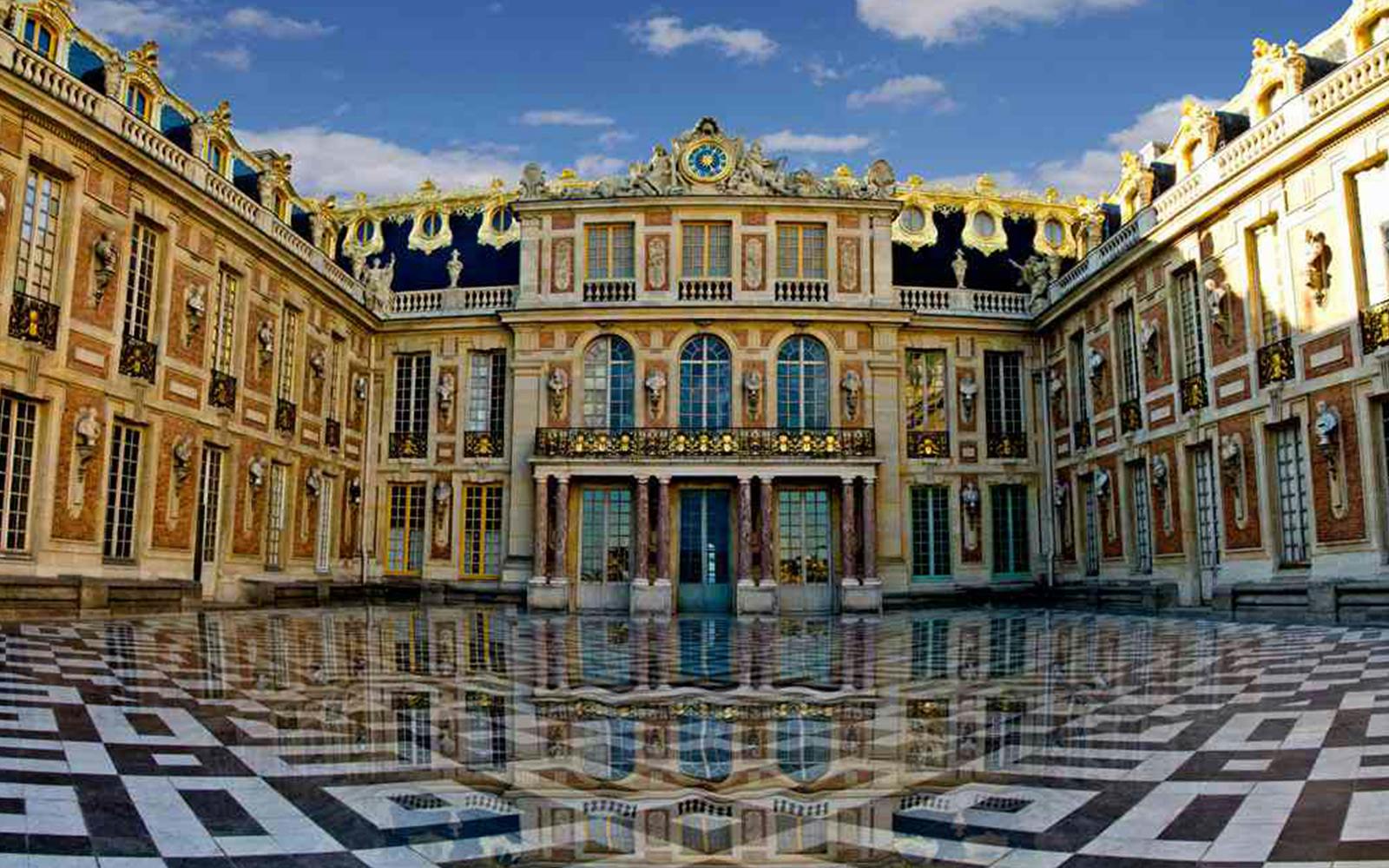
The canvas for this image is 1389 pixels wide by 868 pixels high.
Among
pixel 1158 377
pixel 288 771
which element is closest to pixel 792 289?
pixel 1158 377

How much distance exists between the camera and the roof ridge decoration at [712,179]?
2697cm

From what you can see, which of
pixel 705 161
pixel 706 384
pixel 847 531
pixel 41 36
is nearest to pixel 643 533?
pixel 706 384

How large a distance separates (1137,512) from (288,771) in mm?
20878

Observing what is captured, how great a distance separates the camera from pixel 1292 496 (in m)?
17.0

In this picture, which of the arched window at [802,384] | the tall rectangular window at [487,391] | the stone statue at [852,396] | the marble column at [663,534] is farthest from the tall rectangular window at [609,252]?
the stone statue at [852,396]

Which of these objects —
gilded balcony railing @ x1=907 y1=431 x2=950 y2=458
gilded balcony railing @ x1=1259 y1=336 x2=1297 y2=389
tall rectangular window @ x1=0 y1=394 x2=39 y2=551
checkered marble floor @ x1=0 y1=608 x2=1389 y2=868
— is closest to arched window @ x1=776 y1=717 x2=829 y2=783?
checkered marble floor @ x1=0 y1=608 x2=1389 y2=868

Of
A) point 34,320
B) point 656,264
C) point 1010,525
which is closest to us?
point 34,320

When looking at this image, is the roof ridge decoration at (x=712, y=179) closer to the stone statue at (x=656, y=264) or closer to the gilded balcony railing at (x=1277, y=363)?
the stone statue at (x=656, y=264)

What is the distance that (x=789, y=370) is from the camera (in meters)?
26.6

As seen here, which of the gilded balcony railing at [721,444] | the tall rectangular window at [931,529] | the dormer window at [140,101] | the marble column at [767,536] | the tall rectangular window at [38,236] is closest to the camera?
the tall rectangular window at [38,236]

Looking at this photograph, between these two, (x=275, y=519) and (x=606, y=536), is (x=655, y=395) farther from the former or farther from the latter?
(x=275, y=519)

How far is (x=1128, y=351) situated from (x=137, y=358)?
2029cm

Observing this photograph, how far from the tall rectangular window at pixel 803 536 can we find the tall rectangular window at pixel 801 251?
19.5ft

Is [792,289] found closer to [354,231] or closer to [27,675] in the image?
[354,231]
